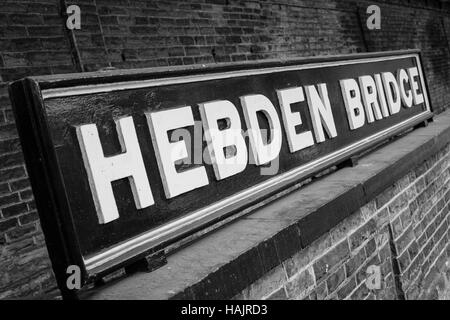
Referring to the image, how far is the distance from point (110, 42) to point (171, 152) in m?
2.46

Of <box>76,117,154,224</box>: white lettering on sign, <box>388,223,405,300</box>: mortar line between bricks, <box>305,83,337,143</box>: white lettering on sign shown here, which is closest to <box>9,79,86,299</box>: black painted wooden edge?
<box>76,117,154,224</box>: white lettering on sign

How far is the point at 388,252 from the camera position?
228 cm

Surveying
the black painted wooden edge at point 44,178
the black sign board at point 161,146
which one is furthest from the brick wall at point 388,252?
the black painted wooden edge at point 44,178

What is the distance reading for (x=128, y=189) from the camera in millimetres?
1421

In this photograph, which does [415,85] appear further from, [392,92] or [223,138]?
[223,138]

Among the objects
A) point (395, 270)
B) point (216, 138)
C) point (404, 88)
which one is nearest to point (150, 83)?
point (216, 138)

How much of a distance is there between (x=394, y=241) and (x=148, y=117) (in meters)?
1.61

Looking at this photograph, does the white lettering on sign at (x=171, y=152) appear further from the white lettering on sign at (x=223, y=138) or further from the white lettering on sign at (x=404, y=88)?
the white lettering on sign at (x=404, y=88)

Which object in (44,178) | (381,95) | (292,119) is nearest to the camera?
(44,178)

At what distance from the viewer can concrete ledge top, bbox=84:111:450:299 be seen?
4.37ft

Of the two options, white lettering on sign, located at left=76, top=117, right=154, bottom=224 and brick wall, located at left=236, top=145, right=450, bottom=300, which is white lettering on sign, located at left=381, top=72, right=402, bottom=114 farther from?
white lettering on sign, located at left=76, top=117, right=154, bottom=224

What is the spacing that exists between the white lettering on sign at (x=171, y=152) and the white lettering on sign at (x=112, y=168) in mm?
83

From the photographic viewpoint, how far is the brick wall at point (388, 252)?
5.59 ft

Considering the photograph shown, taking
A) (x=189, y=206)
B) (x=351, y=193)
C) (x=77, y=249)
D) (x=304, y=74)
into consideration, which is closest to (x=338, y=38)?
(x=304, y=74)
